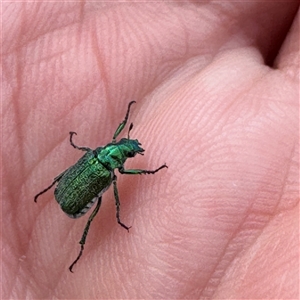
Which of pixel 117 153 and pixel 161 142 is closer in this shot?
pixel 161 142

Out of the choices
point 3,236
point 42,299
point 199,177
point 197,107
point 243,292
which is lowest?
point 42,299

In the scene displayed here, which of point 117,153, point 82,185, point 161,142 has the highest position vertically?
point 161,142

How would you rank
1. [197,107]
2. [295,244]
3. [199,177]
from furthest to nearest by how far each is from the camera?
1. [197,107]
2. [199,177]
3. [295,244]

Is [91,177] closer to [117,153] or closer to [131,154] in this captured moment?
[117,153]

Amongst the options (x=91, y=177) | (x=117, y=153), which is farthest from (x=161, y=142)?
(x=91, y=177)

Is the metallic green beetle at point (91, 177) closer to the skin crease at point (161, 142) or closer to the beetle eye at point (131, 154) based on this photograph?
the beetle eye at point (131, 154)

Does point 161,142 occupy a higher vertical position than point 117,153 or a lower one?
higher

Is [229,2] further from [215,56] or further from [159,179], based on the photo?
[159,179]

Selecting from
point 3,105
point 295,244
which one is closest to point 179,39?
point 3,105
